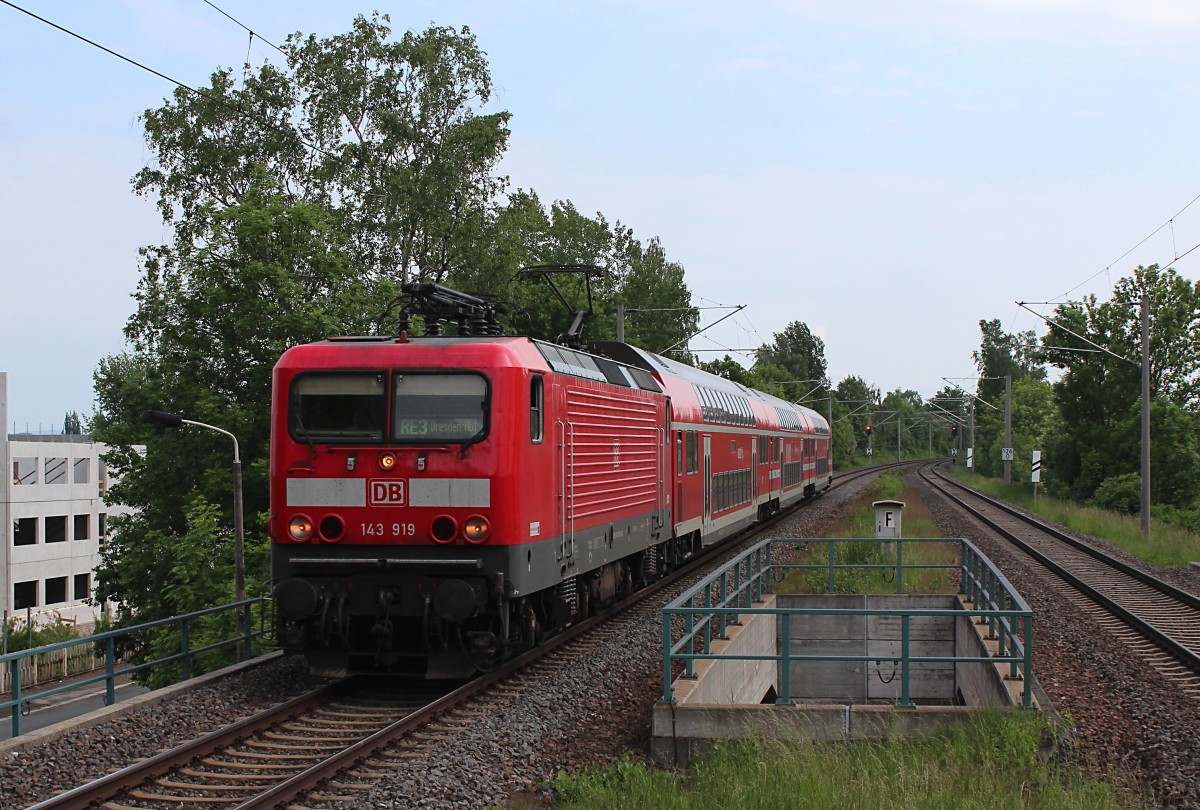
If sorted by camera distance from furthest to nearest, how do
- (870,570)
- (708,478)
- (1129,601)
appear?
(708,478) < (870,570) < (1129,601)

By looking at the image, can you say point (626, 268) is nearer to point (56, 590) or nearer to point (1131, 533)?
point (56, 590)

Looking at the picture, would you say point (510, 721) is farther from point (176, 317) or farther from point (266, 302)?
point (176, 317)

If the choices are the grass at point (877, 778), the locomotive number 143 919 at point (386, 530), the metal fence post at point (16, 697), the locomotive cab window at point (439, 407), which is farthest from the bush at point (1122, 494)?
the metal fence post at point (16, 697)

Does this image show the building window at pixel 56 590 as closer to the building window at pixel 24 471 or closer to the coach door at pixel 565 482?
the building window at pixel 24 471

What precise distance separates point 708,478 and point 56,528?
164 feet

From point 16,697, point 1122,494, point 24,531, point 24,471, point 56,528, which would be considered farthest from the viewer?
point 56,528

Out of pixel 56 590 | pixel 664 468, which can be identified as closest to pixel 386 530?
pixel 664 468

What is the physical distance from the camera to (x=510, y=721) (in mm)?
9625

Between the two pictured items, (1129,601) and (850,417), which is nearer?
(1129,601)

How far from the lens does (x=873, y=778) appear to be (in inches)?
296

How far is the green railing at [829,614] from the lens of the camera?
9.21m

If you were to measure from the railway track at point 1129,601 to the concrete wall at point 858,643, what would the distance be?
2.19 m

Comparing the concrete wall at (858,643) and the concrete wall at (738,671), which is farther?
the concrete wall at (858,643)

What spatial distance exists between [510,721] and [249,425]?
20.4m
